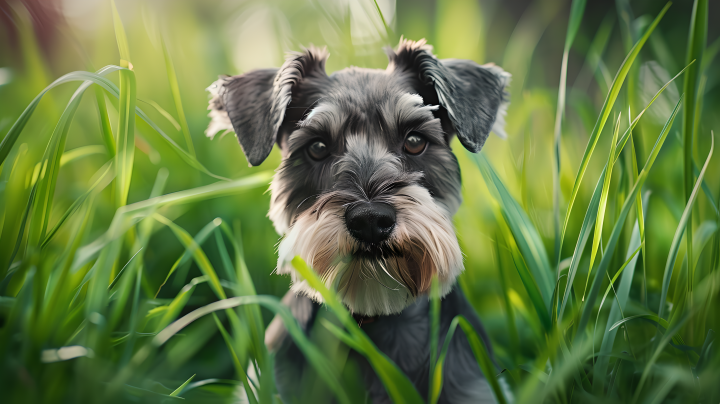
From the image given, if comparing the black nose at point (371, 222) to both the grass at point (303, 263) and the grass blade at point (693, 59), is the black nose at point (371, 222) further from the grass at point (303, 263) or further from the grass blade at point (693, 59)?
the grass blade at point (693, 59)

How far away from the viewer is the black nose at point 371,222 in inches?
60.6

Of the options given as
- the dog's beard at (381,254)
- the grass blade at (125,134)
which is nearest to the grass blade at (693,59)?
the dog's beard at (381,254)

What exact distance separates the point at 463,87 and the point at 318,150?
2.79 feet

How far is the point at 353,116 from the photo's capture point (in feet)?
6.37

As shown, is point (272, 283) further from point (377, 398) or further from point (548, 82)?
point (548, 82)

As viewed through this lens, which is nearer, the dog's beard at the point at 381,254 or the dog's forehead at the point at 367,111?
the dog's beard at the point at 381,254

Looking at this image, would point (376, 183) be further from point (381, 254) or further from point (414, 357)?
point (414, 357)

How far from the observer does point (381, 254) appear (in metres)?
1.60

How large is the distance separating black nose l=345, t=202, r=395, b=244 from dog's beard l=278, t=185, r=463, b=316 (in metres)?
0.02

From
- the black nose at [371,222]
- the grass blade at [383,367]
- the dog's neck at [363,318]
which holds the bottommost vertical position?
the dog's neck at [363,318]

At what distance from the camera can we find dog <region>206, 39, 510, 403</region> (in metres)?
1.62

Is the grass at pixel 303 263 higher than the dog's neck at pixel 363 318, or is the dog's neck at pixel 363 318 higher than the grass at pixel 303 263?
the grass at pixel 303 263

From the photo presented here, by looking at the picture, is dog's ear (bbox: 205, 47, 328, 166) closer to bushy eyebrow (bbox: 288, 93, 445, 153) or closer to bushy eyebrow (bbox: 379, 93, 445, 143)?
bushy eyebrow (bbox: 288, 93, 445, 153)

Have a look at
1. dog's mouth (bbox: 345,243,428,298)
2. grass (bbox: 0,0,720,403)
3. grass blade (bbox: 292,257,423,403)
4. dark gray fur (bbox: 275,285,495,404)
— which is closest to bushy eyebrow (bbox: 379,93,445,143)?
grass (bbox: 0,0,720,403)
